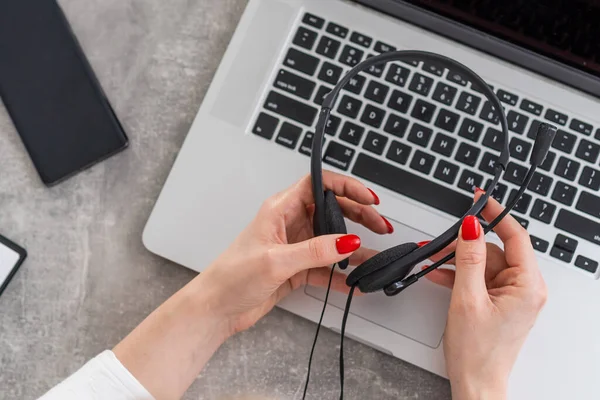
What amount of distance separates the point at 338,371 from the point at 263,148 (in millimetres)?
261

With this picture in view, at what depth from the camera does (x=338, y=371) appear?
67 centimetres

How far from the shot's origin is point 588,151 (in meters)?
0.65

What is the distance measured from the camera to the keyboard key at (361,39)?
67cm

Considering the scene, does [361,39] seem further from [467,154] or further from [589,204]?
[589,204]

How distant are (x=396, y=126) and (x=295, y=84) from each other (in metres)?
0.12

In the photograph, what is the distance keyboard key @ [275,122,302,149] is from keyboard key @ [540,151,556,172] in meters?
0.27

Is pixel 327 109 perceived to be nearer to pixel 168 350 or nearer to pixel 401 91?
pixel 401 91

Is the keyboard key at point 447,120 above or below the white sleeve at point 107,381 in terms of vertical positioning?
above

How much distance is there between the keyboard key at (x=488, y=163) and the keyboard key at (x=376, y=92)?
0.42ft

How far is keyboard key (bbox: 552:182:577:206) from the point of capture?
2.12ft

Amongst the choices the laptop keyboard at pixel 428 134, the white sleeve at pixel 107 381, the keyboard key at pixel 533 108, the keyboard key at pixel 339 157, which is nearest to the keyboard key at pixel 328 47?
the laptop keyboard at pixel 428 134

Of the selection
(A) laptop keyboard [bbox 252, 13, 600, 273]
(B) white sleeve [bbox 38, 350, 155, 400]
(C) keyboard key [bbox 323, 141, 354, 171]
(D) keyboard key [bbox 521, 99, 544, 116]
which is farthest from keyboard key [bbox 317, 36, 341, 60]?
(B) white sleeve [bbox 38, 350, 155, 400]

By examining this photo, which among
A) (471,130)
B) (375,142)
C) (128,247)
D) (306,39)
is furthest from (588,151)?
(128,247)

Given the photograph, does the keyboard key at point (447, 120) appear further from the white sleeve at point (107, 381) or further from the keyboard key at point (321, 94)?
the white sleeve at point (107, 381)
